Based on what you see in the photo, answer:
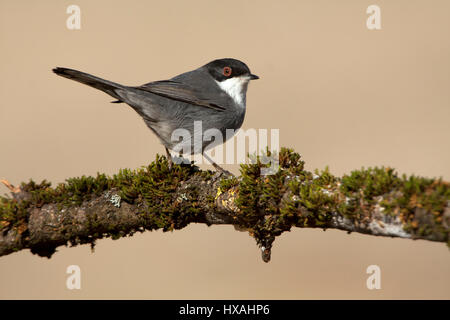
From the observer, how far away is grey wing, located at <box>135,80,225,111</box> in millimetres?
5281

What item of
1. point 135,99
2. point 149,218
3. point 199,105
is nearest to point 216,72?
point 199,105

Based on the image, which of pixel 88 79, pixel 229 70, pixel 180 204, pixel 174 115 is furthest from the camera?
pixel 229 70

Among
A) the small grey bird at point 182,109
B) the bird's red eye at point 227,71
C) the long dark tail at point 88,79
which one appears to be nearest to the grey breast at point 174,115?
the small grey bird at point 182,109

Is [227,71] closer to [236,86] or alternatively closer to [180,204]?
[236,86]

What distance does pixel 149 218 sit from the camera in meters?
3.99

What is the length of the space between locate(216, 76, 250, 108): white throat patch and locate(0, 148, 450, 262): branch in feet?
5.40

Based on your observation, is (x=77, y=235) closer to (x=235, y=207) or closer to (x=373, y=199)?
(x=235, y=207)

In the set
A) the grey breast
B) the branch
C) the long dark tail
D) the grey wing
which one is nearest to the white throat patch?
the grey breast

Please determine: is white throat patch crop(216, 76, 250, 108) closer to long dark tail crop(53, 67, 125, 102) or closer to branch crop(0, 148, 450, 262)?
long dark tail crop(53, 67, 125, 102)

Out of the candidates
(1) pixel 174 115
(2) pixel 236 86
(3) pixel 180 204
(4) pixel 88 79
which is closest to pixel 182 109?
(1) pixel 174 115

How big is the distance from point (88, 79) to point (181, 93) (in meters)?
1.11

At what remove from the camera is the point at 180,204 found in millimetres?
4027

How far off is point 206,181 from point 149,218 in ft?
2.00

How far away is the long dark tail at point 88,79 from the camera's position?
15.2ft
